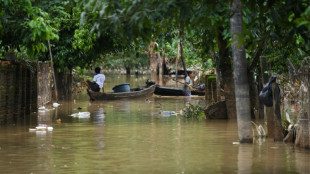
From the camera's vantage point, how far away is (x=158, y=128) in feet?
51.5

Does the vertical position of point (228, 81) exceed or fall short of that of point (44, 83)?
it falls short

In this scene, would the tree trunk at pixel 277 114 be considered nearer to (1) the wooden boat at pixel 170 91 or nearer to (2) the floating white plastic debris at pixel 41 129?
(2) the floating white plastic debris at pixel 41 129

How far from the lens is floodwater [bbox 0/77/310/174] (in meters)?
9.44

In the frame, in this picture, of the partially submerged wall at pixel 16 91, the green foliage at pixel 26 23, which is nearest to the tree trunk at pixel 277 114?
the green foliage at pixel 26 23

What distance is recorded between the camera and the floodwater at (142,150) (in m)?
9.44

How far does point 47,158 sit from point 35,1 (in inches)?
288

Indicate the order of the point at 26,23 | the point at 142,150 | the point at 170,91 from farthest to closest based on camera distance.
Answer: the point at 170,91, the point at 26,23, the point at 142,150

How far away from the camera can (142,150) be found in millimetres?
11508

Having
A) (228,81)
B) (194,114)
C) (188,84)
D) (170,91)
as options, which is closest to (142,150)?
(228,81)

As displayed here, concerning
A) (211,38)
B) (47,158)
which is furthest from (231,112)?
(47,158)

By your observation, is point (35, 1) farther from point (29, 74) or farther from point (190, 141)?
point (190, 141)

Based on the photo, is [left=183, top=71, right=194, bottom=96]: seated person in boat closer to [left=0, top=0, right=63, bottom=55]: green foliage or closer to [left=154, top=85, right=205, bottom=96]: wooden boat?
[left=154, top=85, right=205, bottom=96]: wooden boat

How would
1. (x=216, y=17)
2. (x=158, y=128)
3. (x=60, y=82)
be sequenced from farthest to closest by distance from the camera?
(x=60, y=82) → (x=158, y=128) → (x=216, y=17)

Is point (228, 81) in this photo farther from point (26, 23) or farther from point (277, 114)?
point (26, 23)
